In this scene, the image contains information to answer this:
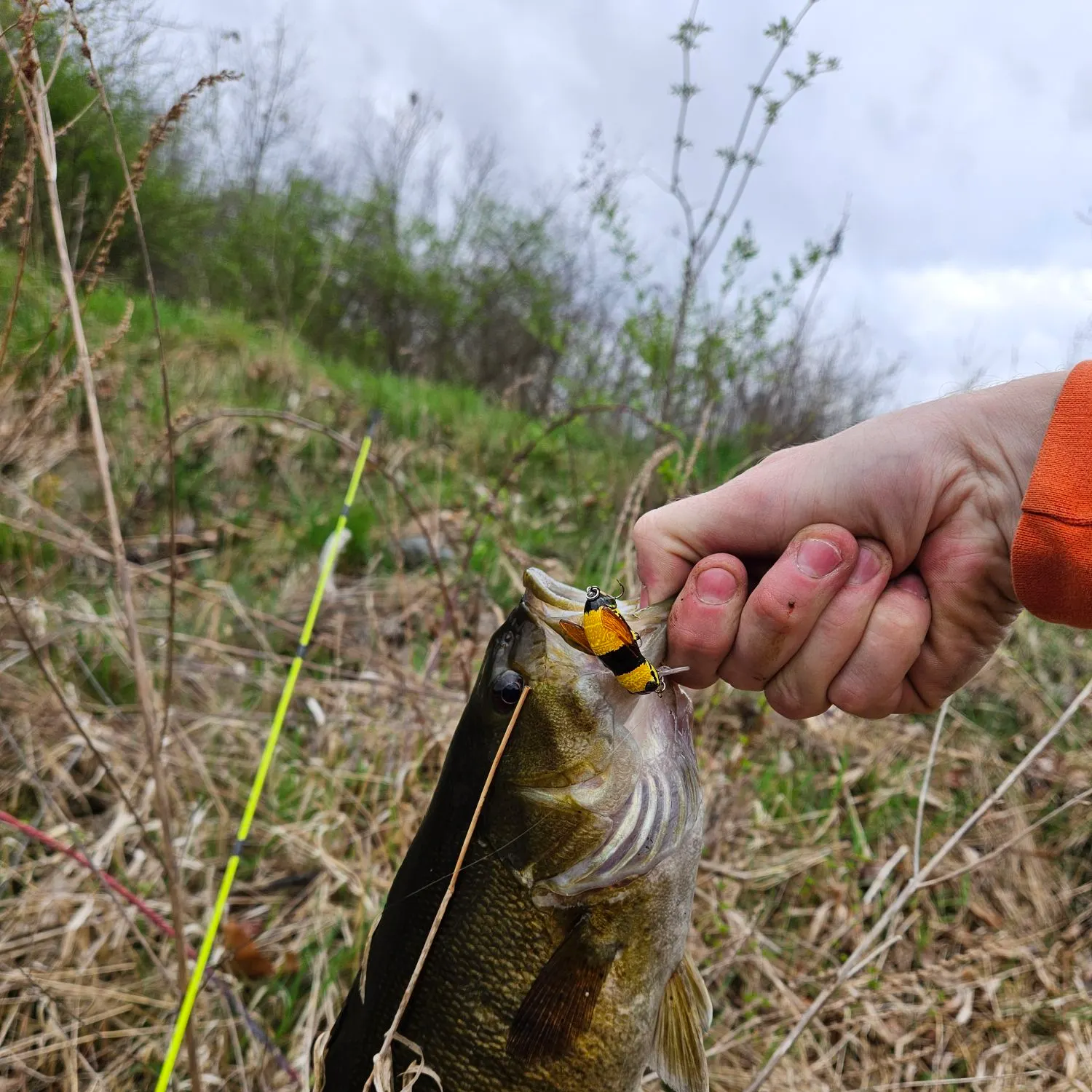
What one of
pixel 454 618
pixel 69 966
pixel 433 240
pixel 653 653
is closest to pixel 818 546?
pixel 653 653

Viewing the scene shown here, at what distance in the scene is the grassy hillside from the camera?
2.35 metres

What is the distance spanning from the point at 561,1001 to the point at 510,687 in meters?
0.54

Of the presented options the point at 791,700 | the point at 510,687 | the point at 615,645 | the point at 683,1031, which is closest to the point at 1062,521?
the point at 791,700

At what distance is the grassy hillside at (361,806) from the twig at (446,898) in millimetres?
777

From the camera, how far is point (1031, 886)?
3.31 meters

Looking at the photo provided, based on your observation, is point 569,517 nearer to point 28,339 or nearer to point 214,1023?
point 28,339

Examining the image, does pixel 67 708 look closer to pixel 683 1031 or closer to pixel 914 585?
pixel 683 1031

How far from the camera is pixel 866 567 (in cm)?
158

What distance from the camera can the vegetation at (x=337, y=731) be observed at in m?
2.27

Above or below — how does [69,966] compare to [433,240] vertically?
below

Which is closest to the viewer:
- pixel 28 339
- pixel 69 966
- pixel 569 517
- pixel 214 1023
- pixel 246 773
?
pixel 214 1023

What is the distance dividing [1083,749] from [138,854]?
4.11 metres

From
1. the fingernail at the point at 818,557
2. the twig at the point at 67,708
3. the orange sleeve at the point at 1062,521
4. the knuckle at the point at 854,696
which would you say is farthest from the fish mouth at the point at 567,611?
the twig at the point at 67,708

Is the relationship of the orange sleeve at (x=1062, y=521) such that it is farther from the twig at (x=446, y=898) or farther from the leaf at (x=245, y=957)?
the leaf at (x=245, y=957)
